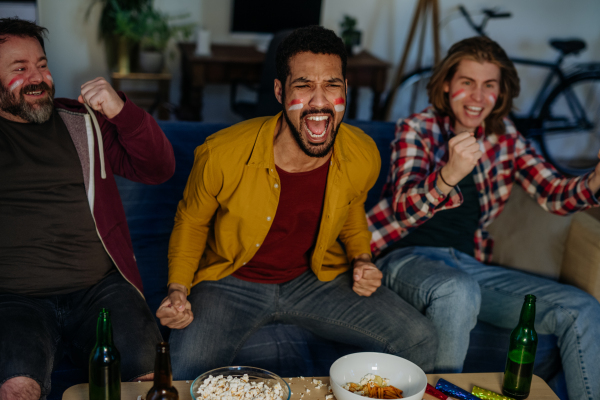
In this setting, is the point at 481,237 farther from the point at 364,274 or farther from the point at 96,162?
the point at 96,162

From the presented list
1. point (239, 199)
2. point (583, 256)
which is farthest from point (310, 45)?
point (583, 256)

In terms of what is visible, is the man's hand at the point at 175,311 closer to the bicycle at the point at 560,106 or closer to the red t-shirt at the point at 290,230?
the red t-shirt at the point at 290,230

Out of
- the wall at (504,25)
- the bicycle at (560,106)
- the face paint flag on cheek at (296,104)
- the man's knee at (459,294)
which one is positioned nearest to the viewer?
the face paint flag on cheek at (296,104)

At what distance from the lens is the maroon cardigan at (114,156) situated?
1579mm

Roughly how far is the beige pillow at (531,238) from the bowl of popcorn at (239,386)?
3.91ft

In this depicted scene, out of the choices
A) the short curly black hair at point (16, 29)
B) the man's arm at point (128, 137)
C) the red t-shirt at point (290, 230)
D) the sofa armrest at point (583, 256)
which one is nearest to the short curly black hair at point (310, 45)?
the red t-shirt at point (290, 230)

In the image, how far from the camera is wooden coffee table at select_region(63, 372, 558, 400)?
3.97ft

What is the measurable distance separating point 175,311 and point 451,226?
101 cm

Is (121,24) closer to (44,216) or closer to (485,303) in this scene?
(44,216)

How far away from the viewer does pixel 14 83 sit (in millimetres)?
1526

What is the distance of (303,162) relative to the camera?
1.66 meters

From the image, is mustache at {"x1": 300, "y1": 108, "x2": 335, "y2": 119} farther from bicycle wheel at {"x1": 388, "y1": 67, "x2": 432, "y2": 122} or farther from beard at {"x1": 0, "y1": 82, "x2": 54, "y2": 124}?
bicycle wheel at {"x1": 388, "y1": 67, "x2": 432, "y2": 122}

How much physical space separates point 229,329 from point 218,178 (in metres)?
0.41

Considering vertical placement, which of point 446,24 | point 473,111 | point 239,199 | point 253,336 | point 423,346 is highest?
point 446,24
